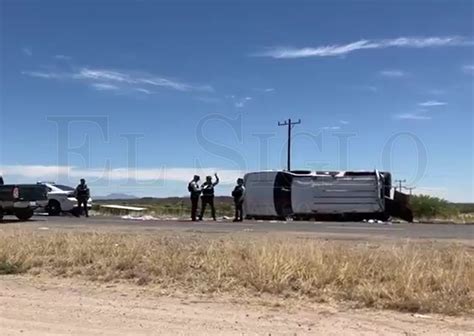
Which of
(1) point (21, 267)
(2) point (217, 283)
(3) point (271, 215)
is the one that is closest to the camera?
(2) point (217, 283)

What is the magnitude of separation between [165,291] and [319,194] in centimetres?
2062

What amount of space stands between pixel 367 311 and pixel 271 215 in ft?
70.3

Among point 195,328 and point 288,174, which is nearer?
point 195,328

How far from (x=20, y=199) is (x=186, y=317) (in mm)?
18018

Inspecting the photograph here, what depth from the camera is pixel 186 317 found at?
839 centimetres

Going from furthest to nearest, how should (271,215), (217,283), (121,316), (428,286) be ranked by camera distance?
(271,215)
(217,283)
(428,286)
(121,316)

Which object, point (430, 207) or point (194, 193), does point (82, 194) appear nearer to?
point (194, 193)

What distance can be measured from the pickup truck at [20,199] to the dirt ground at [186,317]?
604 inches

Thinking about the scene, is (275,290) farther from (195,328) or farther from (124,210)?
(124,210)

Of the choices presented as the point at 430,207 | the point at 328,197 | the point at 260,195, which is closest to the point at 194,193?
the point at 260,195

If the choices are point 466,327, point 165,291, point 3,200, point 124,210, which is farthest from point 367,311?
point 124,210

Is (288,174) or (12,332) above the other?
(288,174)

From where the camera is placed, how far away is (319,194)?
1190 inches

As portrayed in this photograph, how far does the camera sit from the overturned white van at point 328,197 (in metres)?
29.9
